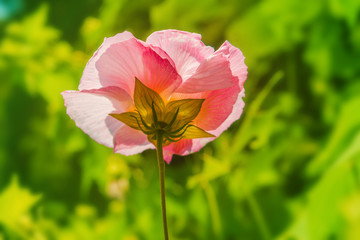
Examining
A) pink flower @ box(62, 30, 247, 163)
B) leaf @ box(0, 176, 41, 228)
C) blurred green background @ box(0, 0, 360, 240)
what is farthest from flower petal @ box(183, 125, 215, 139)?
leaf @ box(0, 176, 41, 228)

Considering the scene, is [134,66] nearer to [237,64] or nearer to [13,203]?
[237,64]

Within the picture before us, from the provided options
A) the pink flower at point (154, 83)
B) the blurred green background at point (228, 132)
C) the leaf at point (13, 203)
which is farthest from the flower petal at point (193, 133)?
the leaf at point (13, 203)

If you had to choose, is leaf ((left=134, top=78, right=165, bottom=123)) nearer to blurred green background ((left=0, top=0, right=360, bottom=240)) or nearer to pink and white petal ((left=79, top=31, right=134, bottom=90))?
pink and white petal ((left=79, top=31, right=134, bottom=90))

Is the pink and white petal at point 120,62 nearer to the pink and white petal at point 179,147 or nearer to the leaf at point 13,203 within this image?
the pink and white petal at point 179,147

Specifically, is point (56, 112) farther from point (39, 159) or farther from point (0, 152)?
point (0, 152)

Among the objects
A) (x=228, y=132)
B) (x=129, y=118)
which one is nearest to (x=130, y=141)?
(x=129, y=118)

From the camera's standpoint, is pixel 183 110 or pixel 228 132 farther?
pixel 228 132

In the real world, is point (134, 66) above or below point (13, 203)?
below

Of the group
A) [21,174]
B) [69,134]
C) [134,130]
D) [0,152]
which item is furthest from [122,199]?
[134,130]
